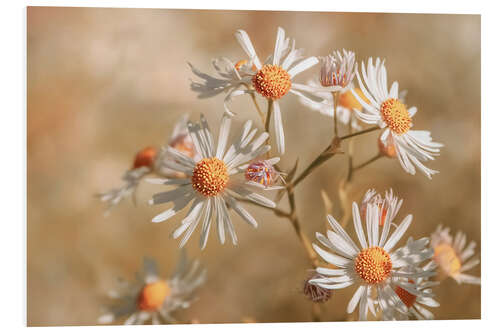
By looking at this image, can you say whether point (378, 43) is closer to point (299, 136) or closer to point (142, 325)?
point (299, 136)

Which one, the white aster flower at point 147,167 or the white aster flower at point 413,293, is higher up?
the white aster flower at point 147,167

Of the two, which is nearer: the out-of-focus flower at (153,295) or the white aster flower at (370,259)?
the white aster flower at (370,259)

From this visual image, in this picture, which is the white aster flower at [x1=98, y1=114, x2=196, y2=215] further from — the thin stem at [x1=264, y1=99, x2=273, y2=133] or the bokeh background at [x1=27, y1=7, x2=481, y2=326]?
the thin stem at [x1=264, y1=99, x2=273, y2=133]

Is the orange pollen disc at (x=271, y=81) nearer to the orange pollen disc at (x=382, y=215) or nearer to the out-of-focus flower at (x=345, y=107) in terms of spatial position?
the out-of-focus flower at (x=345, y=107)

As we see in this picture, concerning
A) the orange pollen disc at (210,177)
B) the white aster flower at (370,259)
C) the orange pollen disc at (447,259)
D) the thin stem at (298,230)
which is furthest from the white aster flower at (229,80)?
the orange pollen disc at (447,259)

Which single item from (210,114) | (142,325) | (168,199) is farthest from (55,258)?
(210,114)
